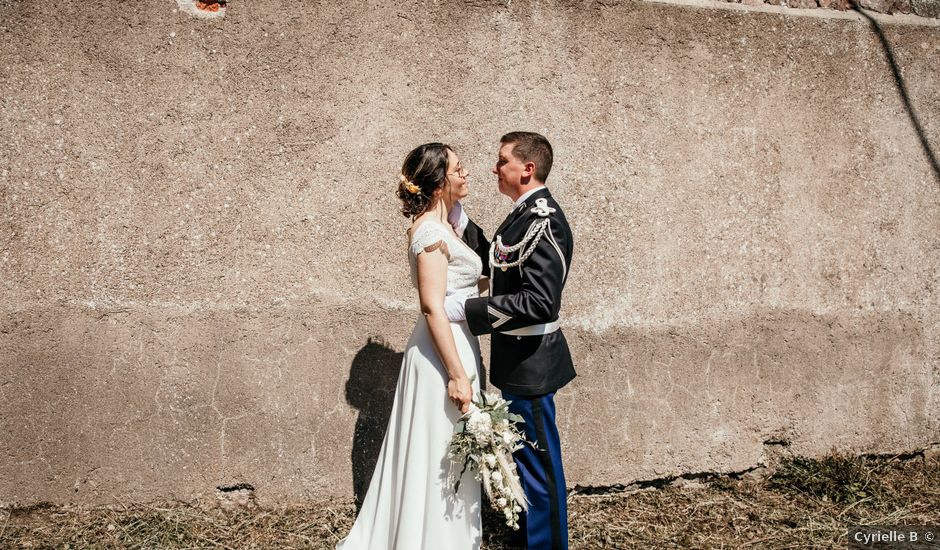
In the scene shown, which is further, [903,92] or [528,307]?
[903,92]

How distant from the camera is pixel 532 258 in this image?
2.79 metres

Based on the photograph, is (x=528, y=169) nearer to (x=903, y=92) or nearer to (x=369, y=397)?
(x=369, y=397)

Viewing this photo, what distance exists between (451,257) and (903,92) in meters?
2.90

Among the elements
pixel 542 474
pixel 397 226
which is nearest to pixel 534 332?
pixel 542 474

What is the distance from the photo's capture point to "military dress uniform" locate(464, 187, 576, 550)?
2.77m

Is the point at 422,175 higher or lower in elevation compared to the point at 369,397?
higher

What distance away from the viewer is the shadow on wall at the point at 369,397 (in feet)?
11.6

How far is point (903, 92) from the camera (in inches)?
155

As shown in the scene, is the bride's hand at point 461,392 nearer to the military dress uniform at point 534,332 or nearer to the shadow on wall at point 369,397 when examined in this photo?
the military dress uniform at point 534,332

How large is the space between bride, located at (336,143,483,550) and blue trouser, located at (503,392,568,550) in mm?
243

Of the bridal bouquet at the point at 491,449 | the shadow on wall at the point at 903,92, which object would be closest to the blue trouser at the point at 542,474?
the bridal bouquet at the point at 491,449

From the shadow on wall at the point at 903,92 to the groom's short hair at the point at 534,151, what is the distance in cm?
227

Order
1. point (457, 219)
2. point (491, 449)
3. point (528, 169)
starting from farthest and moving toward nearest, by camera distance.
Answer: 1. point (457, 219)
2. point (528, 169)
3. point (491, 449)

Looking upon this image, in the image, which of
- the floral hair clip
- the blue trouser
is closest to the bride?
the floral hair clip
